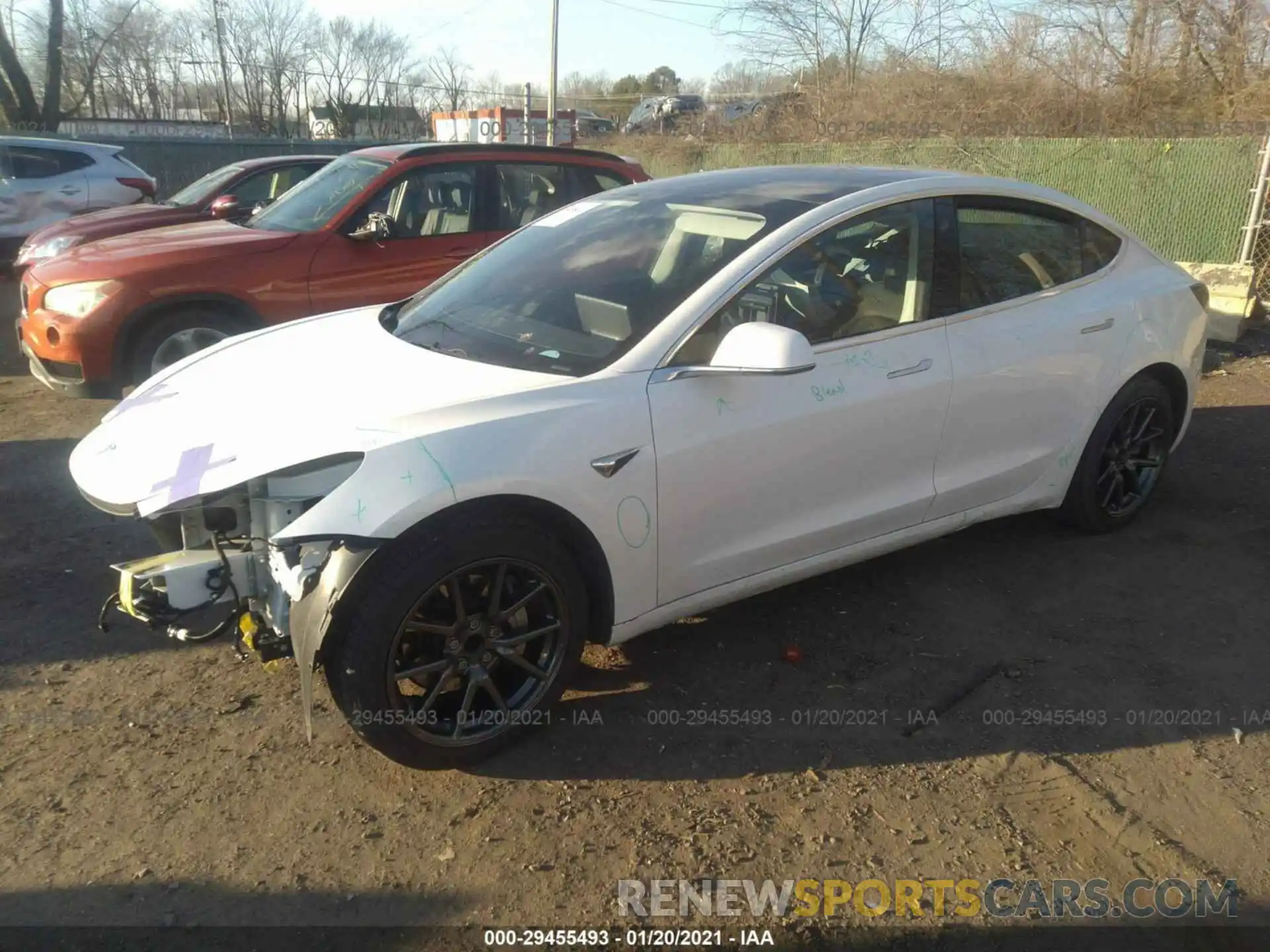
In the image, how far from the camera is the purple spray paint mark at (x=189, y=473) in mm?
2748

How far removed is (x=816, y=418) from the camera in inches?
131

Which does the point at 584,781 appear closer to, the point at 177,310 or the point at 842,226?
the point at 842,226

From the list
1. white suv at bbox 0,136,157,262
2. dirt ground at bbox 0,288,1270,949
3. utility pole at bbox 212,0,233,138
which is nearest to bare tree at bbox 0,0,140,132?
utility pole at bbox 212,0,233,138

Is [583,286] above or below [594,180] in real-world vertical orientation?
below

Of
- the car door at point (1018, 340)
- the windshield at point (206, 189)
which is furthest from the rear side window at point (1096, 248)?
the windshield at point (206, 189)

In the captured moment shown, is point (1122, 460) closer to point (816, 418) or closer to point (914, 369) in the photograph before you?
point (914, 369)

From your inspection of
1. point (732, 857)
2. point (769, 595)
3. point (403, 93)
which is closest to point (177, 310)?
point (769, 595)

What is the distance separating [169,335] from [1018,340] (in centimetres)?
480

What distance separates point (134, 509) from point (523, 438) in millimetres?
1139

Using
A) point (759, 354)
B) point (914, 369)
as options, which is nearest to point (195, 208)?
point (914, 369)

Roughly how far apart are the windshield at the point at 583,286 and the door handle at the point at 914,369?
673 millimetres

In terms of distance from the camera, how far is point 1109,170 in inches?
465

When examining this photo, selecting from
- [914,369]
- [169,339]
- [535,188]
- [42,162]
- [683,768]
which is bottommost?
[683,768]

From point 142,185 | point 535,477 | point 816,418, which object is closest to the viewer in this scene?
point 535,477
